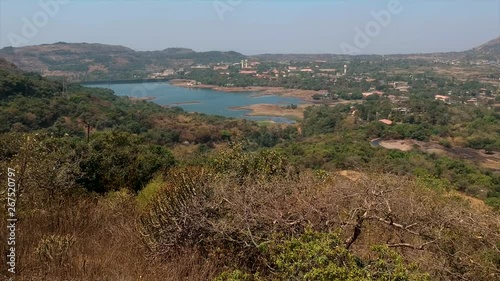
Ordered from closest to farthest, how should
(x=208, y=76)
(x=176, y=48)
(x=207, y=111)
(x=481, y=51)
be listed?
(x=207, y=111)
(x=208, y=76)
(x=481, y=51)
(x=176, y=48)

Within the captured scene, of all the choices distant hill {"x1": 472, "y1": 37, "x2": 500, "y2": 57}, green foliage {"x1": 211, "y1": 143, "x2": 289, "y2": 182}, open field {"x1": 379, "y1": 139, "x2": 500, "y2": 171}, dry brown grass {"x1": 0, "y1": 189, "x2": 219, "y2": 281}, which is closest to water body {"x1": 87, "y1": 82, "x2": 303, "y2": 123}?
open field {"x1": 379, "y1": 139, "x2": 500, "y2": 171}

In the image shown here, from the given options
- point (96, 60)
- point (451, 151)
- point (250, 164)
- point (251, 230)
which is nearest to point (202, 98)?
point (451, 151)

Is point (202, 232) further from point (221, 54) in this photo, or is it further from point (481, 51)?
point (481, 51)

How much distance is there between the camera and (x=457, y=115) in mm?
42094

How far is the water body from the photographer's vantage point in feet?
182

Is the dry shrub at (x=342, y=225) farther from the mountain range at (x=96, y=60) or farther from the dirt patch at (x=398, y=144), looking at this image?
the mountain range at (x=96, y=60)

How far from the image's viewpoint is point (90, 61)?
108000mm

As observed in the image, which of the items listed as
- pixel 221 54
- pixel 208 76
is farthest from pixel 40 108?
pixel 221 54

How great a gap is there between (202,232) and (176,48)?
6805 inches

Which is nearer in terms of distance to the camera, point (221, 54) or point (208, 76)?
point (208, 76)

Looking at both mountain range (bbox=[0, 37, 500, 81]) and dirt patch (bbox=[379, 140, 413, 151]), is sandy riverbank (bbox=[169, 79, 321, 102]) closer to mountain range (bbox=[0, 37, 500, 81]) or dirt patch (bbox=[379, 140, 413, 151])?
mountain range (bbox=[0, 37, 500, 81])

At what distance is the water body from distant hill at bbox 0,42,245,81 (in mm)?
13613

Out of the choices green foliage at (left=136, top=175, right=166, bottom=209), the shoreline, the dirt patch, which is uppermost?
green foliage at (left=136, top=175, right=166, bottom=209)

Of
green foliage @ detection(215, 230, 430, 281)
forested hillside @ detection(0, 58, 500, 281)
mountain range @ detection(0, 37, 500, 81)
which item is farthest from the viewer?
mountain range @ detection(0, 37, 500, 81)
